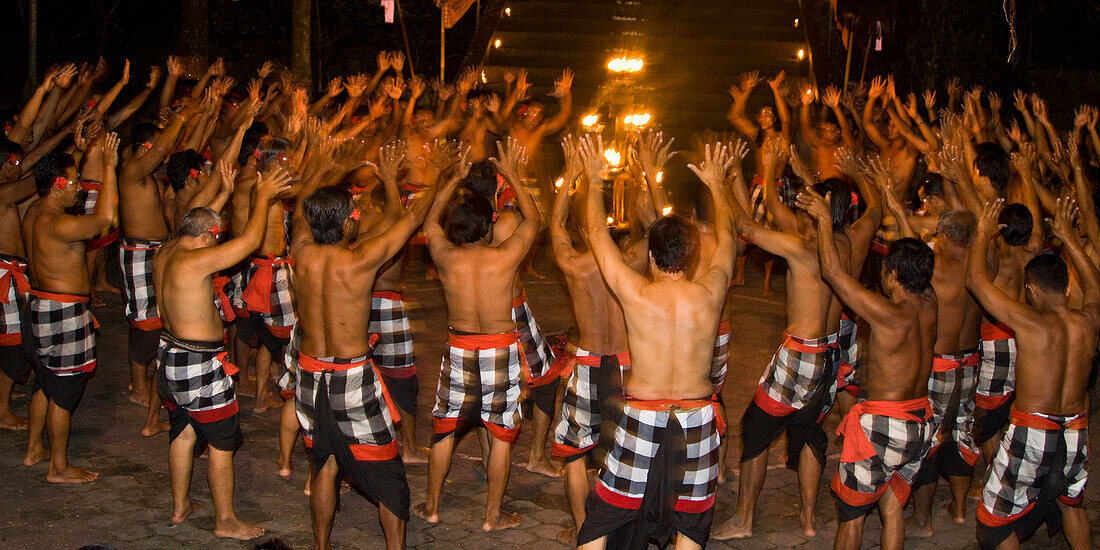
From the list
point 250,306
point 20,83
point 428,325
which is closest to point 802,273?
point 250,306

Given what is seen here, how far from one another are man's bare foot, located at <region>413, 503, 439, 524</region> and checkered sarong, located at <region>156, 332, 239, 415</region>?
122 centimetres

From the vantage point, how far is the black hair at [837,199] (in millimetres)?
5795

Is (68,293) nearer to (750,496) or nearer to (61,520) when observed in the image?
(61,520)

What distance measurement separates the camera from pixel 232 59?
2247 centimetres

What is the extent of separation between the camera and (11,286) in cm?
668

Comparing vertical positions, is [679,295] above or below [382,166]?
below

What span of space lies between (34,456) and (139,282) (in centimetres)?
141

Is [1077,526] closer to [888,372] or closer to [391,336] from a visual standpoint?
[888,372]

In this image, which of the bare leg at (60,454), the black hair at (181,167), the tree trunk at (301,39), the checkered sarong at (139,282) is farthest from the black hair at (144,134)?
the tree trunk at (301,39)

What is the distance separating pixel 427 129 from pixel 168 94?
2610mm

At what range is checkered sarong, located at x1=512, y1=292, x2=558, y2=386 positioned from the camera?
20.1ft

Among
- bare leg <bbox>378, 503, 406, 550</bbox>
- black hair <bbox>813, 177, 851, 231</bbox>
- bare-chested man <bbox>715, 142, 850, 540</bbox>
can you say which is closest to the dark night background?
black hair <bbox>813, 177, 851, 231</bbox>

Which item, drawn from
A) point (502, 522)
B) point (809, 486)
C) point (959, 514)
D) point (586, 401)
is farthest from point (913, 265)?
point (502, 522)

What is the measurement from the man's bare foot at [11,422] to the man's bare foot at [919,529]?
5.93 meters
